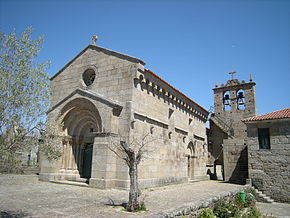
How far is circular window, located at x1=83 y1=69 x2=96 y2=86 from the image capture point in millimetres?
13992

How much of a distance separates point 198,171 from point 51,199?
1371cm

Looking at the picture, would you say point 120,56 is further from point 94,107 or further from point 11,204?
point 11,204

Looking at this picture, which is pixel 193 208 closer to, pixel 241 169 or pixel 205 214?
pixel 205 214

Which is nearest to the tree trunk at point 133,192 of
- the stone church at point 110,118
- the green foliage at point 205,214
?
the green foliage at point 205,214

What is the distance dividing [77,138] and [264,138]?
11420 millimetres

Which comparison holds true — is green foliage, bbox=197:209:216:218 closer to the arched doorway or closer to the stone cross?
the arched doorway

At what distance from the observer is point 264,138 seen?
1424 centimetres

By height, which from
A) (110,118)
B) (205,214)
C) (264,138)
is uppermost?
(110,118)

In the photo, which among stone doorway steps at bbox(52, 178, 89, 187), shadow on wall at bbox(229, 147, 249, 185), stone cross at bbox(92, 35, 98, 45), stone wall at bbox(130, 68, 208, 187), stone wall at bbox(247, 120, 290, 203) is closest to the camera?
stone doorway steps at bbox(52, 178, 89, 187)

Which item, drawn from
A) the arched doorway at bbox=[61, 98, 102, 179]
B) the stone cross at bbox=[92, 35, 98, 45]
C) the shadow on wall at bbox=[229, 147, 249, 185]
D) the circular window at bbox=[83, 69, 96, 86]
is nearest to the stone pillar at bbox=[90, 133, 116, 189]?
the arched doorway at bbox=[61, 98, 102, 179]

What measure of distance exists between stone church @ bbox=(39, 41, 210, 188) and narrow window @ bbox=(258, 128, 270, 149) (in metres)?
5.03

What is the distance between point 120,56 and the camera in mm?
12617

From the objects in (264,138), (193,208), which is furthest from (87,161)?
(264,138)

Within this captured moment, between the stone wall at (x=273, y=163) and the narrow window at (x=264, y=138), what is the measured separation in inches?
7.3
